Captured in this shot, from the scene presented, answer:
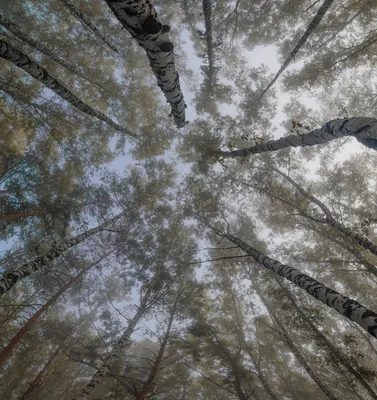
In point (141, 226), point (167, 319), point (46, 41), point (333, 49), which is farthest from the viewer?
point (141, 226)

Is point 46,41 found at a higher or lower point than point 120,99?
lower

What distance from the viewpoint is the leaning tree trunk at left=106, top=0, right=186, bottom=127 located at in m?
2.37

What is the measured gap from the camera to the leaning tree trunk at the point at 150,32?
2.37 metres

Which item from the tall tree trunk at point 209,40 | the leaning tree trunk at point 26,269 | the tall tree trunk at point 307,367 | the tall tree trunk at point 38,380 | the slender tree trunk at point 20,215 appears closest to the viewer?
the leaning tree trunk at point 26,269

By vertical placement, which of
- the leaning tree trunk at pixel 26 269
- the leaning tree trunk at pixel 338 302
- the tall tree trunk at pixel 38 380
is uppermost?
the leaning tree trunk at pixel 338 302

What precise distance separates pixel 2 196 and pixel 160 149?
25.7ft

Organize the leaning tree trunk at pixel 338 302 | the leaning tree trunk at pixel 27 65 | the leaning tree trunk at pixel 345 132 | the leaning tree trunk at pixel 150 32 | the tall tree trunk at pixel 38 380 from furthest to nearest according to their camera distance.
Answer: the tall tree trunk at pixel 38 380, the leaning tree trunk at pixel 27 65, the leaning tree trunk at pixel 345 132, the leaning tree trunk at pixel 338 302, the leaning tree trunk at pixel 150 32

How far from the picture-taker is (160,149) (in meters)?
14.0

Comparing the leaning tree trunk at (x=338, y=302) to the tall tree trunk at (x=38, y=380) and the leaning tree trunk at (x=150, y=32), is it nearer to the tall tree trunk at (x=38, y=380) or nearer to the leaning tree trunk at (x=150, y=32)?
the leaning tree trunk at (x=150, y=32)

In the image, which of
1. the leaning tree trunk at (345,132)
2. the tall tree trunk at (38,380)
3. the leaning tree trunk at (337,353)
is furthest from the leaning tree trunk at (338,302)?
the tall tree trunk at (38,380)

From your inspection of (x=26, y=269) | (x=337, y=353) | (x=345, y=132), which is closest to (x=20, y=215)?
(x=26, y=269)

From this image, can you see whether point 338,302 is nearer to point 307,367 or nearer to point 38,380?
point 307,367

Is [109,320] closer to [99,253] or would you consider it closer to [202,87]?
[99,253]

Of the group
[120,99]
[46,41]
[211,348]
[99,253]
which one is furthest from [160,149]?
[211,348]
